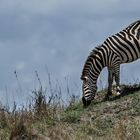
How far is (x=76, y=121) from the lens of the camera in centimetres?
1430

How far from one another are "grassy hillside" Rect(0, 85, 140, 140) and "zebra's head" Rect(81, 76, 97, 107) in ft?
4.22

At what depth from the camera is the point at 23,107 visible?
48.0 ft

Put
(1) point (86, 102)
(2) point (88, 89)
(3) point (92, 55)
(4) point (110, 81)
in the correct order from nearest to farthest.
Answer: (1) point (86, 102) → (4) point (110, 81) → (2) point (88, 89) → (3) point (92, 55)

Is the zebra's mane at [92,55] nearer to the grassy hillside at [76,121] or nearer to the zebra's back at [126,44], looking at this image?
the zebra's back at [126,44]

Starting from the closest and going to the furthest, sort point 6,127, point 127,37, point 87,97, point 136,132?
1. point 136,132
2. point 6,127
3. point 87,97
4. point 127,37

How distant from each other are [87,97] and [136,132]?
620 centimetres

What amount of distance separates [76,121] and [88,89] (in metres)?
4.55

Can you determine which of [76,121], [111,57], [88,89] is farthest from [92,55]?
[76,121]

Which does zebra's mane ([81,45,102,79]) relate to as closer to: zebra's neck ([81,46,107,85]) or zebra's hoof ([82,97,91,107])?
zebra's neck ([81,46,107,85])

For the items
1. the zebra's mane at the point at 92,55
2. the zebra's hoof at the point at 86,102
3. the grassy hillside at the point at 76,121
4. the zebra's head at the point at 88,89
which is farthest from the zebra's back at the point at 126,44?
the grassy hillside at the point at 76,121

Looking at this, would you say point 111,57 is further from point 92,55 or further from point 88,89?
point 88,89

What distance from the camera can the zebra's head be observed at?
18016 mm

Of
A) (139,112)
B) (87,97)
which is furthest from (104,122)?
(87,97)

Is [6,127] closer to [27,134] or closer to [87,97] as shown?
[27,134]
